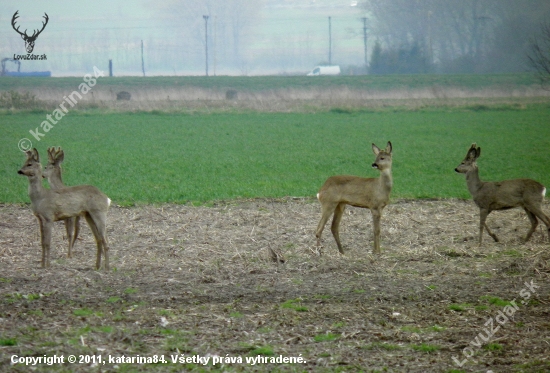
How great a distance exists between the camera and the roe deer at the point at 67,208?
11.0m

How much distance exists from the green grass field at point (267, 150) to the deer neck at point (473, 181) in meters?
3.57

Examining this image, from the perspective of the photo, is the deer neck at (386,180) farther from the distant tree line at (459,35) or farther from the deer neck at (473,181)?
the distant tree line at (459,35)

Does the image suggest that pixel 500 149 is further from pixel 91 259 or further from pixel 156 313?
pixel 156 313

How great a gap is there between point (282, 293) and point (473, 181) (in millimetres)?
5996

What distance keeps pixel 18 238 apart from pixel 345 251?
238 inches

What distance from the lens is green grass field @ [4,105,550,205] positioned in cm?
1945

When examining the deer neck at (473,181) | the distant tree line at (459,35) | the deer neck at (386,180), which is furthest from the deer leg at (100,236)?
the distant tree line at (459,35)

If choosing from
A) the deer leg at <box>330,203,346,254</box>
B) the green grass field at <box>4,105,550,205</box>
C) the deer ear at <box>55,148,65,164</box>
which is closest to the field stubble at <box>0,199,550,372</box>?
the deer leg at <box>330,203,346,254</box>

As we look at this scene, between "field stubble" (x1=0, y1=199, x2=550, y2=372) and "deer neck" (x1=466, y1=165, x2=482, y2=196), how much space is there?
0.83 m

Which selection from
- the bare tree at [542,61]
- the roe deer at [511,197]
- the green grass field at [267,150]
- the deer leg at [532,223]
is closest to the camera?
the roe deer at [511,197]

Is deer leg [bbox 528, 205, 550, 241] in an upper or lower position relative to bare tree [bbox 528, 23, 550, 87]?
lower

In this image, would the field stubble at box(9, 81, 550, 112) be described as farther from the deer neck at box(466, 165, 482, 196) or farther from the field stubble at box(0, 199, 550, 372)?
the deer neck at box(466, 165, 482, 196)

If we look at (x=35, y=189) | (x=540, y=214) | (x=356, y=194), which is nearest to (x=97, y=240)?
(x=35, y=189)

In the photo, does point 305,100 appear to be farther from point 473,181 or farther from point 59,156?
point 59,156
